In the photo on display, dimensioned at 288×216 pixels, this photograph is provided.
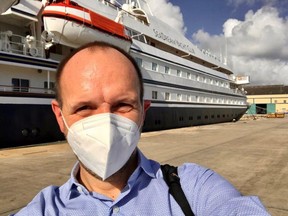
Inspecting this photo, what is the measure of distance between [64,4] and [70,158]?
21.0 feet

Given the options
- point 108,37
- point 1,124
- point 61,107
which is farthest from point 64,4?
point 61,107

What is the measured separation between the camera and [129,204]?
4.88 feet

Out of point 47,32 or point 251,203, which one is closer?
point 251,203

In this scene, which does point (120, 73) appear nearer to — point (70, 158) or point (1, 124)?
point (70, 158)

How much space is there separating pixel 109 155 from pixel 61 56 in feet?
46.5

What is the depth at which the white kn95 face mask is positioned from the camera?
60.4 inches

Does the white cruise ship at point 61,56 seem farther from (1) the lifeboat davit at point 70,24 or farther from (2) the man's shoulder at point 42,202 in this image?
Answer: (2) the man's shoulder at point 42,202

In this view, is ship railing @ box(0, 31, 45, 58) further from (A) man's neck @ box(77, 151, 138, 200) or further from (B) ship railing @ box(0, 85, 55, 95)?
(A) man's neck @ box(77, 151, 138, 200)

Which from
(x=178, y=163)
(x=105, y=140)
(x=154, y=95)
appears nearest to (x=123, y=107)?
(x=105, y=140)

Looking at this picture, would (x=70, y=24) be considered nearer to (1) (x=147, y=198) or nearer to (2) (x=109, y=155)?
(2) (x=109, y=155)

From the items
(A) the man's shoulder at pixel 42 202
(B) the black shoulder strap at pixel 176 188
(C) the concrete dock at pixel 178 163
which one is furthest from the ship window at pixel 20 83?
(B) the black shoulder strap at pixel 176 188

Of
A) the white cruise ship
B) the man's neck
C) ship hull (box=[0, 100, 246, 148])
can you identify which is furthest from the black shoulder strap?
ship hull (box=[0, 100, 246, 148])

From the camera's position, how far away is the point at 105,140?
1544mm

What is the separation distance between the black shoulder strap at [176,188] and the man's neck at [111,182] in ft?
0.65
